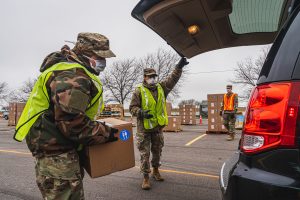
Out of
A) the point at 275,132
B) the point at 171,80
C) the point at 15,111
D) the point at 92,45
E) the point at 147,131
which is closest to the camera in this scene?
the point at 275,132

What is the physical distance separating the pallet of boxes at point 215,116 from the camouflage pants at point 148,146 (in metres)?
8.10

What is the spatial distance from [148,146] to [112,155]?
219cm

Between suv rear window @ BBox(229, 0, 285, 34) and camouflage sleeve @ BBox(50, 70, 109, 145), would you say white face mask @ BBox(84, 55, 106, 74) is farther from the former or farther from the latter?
suv rear window @ BBox(229, 0, 285, 34)

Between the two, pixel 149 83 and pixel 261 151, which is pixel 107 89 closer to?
pixel 149 83

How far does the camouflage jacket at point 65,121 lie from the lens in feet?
6.48

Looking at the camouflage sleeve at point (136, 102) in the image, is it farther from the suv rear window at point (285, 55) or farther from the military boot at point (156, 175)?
the suv rear window at point (285, 55)

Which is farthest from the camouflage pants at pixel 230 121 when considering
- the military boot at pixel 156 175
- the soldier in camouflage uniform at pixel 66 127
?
the soldier in camouflage uniform at pixel 66 127

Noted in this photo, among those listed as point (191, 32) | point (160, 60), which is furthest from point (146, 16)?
point (160, 60)

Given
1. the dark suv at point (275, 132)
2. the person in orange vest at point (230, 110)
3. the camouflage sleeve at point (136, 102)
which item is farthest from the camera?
the person in orange vest at point (230, 110)

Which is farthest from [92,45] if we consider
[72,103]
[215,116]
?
[215,116]

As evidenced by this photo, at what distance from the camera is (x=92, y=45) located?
227cm

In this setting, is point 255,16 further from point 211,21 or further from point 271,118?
point 271,118

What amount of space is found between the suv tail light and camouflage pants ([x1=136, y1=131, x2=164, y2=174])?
2.93 m

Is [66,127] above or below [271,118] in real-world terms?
below
